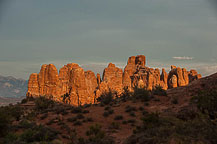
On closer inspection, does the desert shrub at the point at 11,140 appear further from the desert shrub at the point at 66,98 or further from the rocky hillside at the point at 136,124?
the desert shrub at the point at 66,98

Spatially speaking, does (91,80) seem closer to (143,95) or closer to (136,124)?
(143,95)

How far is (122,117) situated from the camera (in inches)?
773

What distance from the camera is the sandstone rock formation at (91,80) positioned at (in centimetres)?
8336

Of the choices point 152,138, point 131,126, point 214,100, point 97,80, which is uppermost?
point 97,80

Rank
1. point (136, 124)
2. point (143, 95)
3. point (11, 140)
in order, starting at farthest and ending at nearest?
point (143, 95), point (136, 124), point (11, 140)

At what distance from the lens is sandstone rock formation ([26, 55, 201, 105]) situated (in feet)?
273

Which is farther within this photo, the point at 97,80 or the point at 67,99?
the point at 97,80

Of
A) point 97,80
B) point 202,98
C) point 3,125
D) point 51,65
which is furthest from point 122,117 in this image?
point 97,80

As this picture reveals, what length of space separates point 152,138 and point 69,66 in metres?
88.2

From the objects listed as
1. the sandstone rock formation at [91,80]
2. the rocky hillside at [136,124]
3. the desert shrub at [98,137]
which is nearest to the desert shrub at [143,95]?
the rocky hillside at [136,124]

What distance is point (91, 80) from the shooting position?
103 m

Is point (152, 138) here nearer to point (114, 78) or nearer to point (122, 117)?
point (122, 117)

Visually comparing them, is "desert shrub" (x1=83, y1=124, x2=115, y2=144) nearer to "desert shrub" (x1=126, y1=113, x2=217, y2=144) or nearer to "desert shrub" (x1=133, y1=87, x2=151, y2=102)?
"desert shrub" (x1=126, y1=113, x2=217, y2=144)

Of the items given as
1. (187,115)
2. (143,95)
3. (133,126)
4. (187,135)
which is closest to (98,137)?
(187,135)
